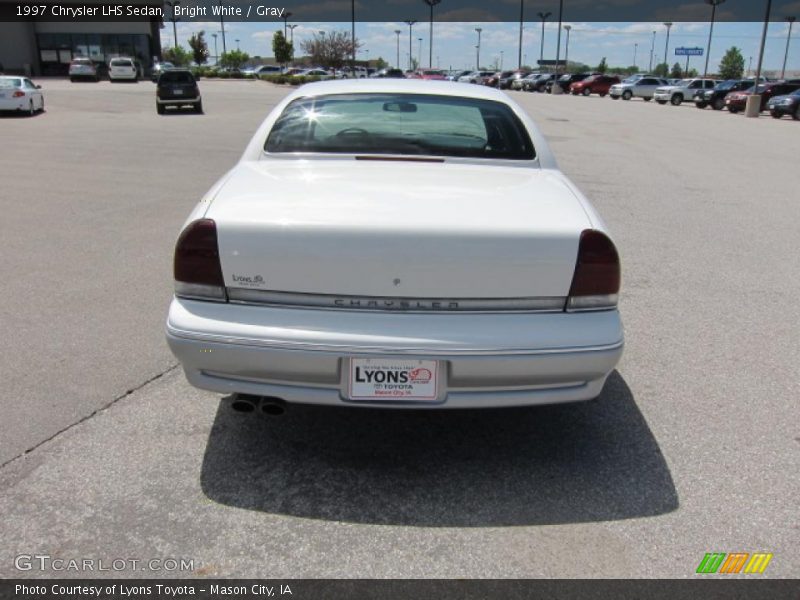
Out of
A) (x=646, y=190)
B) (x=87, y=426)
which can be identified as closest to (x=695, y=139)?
(x=646, y=190)

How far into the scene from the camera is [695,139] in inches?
779

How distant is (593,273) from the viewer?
2.82m

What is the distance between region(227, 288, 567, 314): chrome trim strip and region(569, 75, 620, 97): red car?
56426 millimetres

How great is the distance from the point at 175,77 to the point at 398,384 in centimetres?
2649

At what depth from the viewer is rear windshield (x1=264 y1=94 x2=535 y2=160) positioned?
3799 millimetres

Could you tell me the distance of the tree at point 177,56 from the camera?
9319cm

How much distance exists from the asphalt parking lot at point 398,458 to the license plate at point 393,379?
47cm

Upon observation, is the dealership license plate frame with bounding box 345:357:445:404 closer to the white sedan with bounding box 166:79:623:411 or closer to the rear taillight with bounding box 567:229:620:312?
the white sedan with bounding box 166:79:623:411

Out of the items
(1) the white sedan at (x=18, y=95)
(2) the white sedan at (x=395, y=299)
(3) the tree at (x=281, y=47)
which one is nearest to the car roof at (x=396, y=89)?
(2) the white sedan at (x=395, y=299)

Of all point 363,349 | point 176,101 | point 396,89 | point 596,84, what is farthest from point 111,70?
point 363,349

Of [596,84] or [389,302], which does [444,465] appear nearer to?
[389,302]

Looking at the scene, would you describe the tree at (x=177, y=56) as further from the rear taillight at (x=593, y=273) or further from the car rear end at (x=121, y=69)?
the rear taillight at (x=593, y=273)

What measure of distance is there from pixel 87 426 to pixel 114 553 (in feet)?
3.44

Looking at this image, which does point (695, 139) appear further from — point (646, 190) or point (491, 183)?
point (491, 183)
